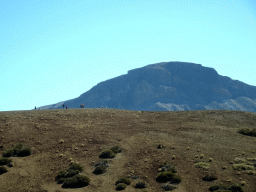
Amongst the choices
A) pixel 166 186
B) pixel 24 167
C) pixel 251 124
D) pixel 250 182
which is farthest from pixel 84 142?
pixel 251 124

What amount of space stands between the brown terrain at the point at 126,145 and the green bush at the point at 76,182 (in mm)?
656

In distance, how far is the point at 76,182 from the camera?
3372 cm

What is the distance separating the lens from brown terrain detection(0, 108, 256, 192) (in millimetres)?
34312

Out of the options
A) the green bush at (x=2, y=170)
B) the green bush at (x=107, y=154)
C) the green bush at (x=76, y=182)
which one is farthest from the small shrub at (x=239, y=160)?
the green bush at (x=2, y=170)

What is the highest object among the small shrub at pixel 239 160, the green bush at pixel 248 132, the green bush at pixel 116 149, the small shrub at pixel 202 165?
the green bush at pixel 248 132

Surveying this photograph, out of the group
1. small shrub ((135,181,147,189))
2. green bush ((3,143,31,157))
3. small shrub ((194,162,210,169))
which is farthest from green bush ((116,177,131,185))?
green bush ((3,143,31,157))

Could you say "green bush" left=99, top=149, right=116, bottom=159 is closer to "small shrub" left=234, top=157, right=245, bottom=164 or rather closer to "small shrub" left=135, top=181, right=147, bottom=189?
"small shrub" left=135, top=181, right=147, bottom=189

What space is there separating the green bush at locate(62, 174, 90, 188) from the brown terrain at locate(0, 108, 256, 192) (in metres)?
0.66

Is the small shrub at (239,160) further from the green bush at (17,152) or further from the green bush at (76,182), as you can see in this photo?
the green bush at (17,152)

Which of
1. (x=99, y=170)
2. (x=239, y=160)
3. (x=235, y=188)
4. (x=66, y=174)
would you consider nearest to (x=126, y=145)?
(x=99, y=170)

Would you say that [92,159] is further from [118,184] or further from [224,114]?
[224,114]

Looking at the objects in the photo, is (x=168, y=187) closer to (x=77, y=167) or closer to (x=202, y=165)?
(x=202, y=165)

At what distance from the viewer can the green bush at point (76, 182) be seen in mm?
33531

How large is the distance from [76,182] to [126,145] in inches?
595
